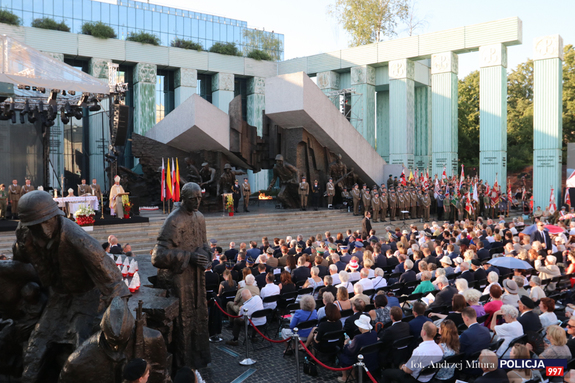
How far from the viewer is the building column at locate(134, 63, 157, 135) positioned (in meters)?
28.1

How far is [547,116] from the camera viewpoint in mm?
26047

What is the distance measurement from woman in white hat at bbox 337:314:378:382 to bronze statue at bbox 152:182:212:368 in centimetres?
178

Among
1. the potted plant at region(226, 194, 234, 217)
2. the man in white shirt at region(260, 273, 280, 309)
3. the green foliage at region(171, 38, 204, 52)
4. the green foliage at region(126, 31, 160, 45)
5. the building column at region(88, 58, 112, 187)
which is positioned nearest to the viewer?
the man in white shirt at region(260, 273, 280, 309)

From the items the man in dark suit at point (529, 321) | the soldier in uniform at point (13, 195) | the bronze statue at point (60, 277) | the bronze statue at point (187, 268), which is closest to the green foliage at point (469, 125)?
the soldier in uniform at point (13, 195)

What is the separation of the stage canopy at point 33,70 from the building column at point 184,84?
14439 millimetres

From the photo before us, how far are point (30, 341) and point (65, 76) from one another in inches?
534

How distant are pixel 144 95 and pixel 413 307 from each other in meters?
26.4

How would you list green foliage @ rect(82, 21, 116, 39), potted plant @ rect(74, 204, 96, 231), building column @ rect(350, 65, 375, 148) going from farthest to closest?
1. building column @ rect(350, 65, 375, 148)
2. green foliage @ rect(82, 21, 116, 39)
3. potted plant @ rect(74, 204, 96, 231)

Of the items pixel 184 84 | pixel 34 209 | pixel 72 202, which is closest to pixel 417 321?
pixel 34 209

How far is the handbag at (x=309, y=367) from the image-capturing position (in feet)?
18.9

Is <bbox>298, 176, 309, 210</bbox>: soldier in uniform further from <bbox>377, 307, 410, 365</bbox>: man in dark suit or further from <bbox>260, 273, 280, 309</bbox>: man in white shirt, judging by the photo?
<bbox>377, 307, 410, 365</bbox>: man in dark suit

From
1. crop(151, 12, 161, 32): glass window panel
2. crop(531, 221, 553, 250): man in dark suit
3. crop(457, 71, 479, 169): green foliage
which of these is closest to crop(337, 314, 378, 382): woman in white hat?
crop(531, 221, 553, 250): man in dark suit

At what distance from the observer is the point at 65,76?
48.2ft

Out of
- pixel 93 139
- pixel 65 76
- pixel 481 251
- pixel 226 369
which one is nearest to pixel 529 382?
pixel 226 369
